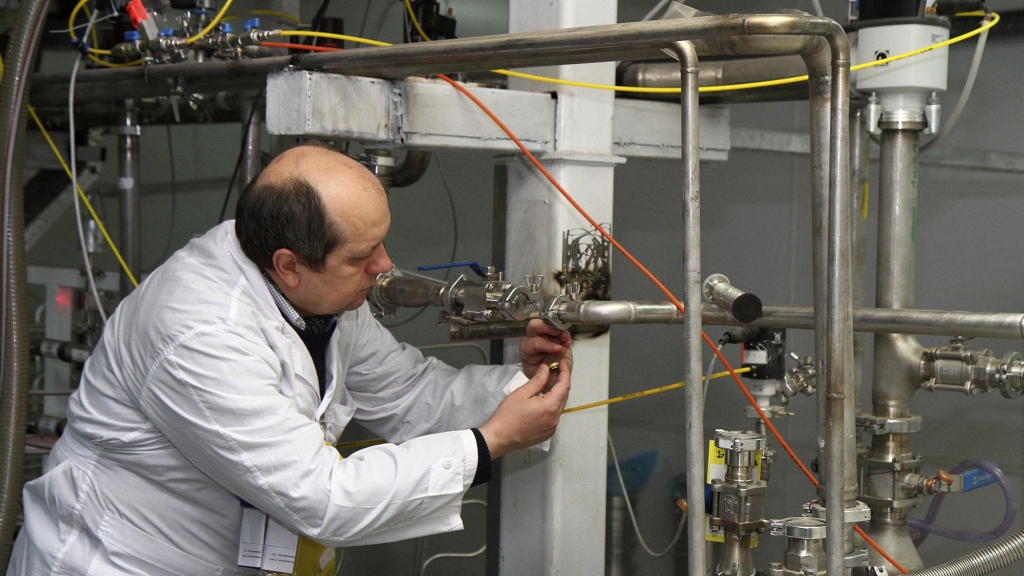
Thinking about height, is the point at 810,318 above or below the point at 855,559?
above

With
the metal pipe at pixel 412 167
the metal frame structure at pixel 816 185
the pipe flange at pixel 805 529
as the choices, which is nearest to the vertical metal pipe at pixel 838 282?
the metal frame structure at pixel 816 185

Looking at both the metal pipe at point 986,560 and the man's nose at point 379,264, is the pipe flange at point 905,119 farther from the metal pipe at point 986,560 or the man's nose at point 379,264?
the man's nose at point 379,264

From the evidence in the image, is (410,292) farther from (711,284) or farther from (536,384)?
(711,284)

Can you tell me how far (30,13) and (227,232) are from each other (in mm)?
786

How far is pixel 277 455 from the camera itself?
1.19 m

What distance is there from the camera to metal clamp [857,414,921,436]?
1.51 meters

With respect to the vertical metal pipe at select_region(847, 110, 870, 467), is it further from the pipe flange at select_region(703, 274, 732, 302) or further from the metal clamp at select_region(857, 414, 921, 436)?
the pipe flange at select_region(703, 274, 732, 302)

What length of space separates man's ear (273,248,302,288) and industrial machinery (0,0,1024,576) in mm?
170

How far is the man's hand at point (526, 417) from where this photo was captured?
52.3 inches

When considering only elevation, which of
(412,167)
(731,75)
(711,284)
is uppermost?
(731,75)

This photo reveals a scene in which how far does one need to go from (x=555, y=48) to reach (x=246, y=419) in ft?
1.90

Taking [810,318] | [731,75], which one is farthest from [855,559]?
[731,75]

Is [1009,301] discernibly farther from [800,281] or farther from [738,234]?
[738,234]

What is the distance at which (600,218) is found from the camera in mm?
1605
